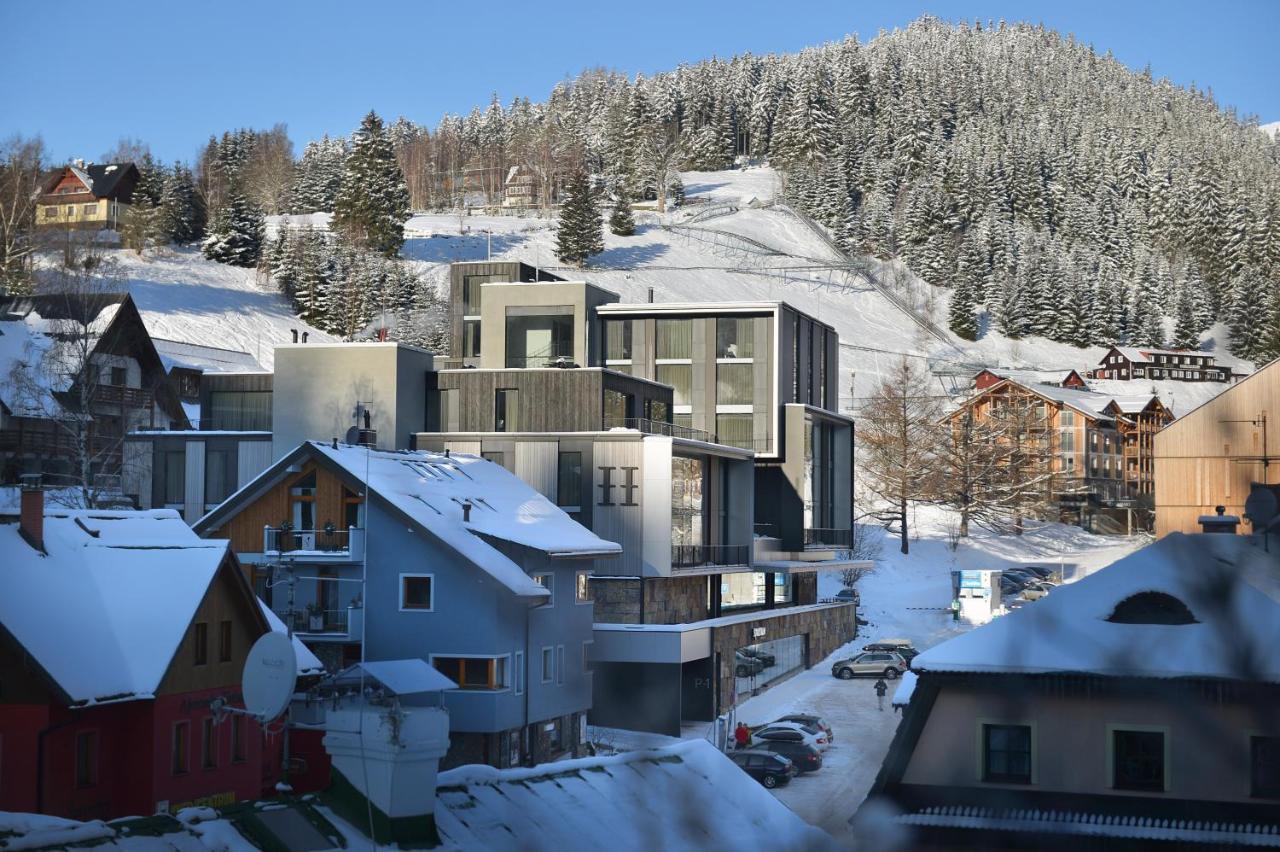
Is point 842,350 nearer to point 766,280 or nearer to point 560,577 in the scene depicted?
point 766,280

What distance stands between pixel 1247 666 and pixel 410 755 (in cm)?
1062

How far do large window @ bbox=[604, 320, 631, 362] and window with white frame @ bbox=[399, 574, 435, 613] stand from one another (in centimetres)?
2285

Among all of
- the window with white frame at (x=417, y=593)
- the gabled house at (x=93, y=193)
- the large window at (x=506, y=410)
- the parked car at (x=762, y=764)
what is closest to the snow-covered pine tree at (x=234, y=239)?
the gabled house at (x=93, y=193)

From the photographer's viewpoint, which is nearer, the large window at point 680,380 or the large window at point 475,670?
the large window at point 475,670

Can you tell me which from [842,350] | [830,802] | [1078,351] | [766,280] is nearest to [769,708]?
[830,802]

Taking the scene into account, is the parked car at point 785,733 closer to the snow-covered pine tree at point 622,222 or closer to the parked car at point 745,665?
the parked car at point 745,665

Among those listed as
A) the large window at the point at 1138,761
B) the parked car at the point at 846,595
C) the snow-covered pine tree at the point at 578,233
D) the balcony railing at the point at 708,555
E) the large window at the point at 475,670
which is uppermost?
the snow-covered pine tree at the point at 578,233

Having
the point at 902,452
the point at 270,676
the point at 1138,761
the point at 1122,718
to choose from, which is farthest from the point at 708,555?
the point at 1122,718

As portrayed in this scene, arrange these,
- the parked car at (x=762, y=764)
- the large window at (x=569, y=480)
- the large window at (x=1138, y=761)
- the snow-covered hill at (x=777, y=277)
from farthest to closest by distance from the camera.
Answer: the snow-covered hill at (x=777, y=277)
the large window at (x=569, y=480)
the parked car at (x=762, y=764)
the large window at (x=1138, y=761)

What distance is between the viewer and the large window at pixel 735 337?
5234 cm

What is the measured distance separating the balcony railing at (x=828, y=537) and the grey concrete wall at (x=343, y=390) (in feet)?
50.0

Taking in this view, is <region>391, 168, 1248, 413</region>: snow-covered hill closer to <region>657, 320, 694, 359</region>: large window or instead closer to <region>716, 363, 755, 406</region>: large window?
<region>657, 320, 694, 359</region>: large window

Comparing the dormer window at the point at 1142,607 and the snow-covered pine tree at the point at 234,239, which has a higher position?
the snow-covered pine tree at the point at 234,239

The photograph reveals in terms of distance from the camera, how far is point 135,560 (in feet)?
75.9
